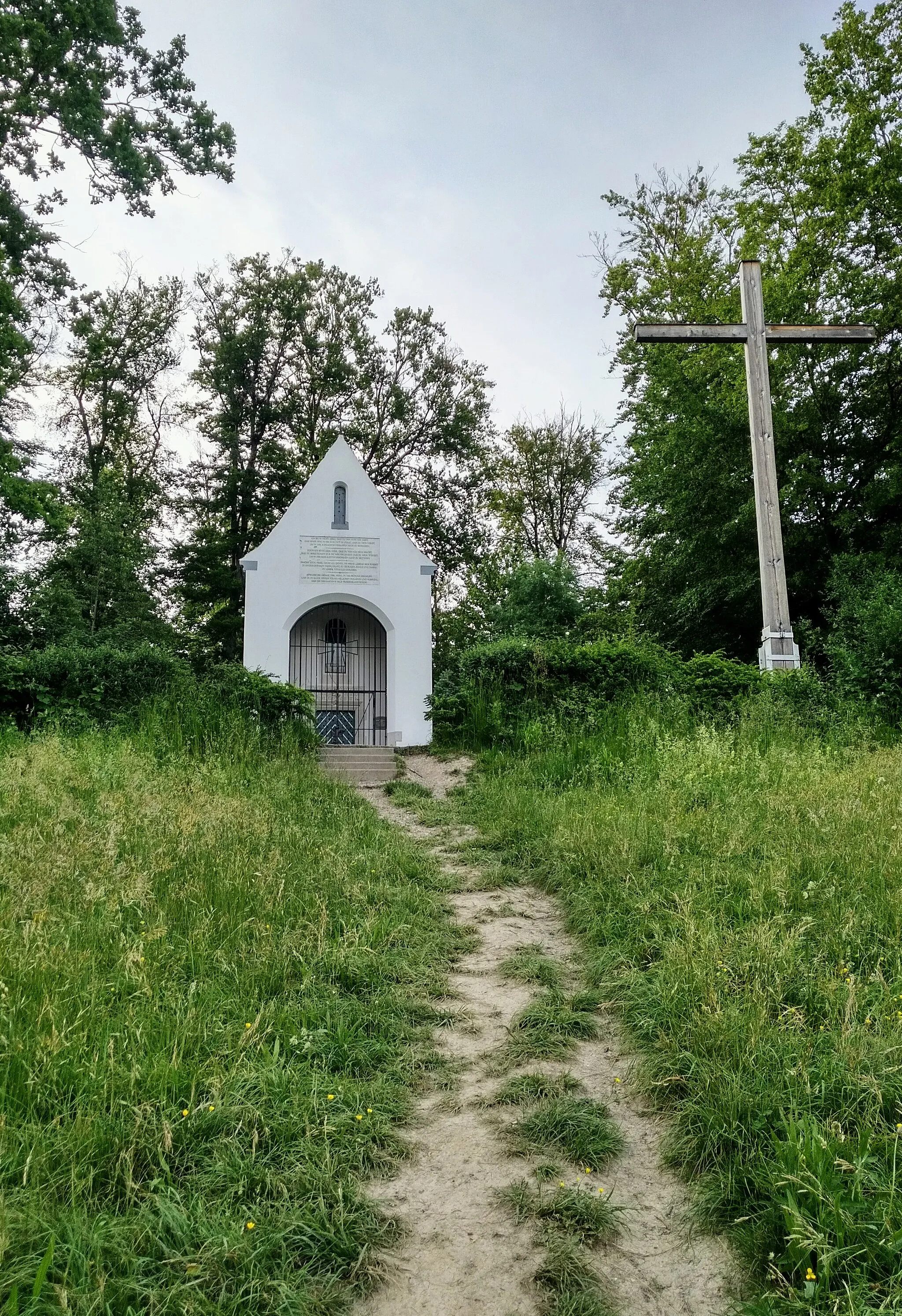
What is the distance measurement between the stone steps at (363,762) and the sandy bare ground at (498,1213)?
8529 millimetres

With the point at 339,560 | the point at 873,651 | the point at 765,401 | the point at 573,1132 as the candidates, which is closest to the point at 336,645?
the point at 339,560

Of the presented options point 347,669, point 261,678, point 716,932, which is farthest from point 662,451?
point 716,932

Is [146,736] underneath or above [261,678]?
underneath

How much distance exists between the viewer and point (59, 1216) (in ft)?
6.96

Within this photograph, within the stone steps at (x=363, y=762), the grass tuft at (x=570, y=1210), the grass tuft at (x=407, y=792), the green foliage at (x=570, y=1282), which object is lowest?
the green foliage at (x=570, y=1282)

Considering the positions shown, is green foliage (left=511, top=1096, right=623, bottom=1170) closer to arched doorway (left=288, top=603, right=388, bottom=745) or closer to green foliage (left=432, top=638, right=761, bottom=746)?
green foliage (left=432, top=638, right=761, bottom=746)

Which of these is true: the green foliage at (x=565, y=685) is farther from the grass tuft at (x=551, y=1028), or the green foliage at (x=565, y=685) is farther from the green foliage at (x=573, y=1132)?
the green foliage at (x=573, y=1132)

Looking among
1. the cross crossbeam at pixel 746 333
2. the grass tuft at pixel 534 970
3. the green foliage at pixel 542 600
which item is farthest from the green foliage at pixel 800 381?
the grass tuft at pixel 534 970

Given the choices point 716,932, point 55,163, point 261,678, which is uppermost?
point 55,163

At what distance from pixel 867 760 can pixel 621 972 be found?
4269 mm

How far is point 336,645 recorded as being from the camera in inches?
793

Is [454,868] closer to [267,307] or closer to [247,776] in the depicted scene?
[247,776]

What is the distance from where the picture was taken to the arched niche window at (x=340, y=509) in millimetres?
19047

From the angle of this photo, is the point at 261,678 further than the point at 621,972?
Yes
